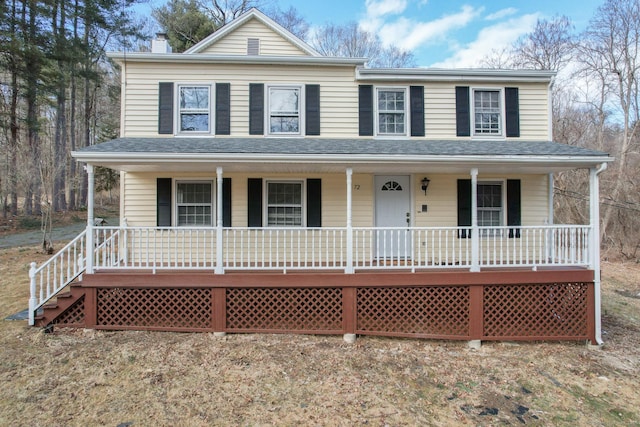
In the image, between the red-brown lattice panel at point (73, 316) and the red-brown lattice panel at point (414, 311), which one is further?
the red-brown lattice panel at point (414, 311)

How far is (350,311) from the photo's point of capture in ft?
20.2

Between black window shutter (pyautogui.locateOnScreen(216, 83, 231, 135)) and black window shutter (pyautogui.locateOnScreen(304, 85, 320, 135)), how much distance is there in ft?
6.19

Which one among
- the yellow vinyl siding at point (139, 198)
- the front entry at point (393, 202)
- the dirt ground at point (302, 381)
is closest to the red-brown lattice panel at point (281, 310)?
the dirt ground at point (302, 381)

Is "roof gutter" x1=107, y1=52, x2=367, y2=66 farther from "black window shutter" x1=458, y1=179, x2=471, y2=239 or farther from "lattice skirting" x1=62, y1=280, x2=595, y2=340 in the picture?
"lattice skirting" x1=62, y1=280, x2=595, y2=340

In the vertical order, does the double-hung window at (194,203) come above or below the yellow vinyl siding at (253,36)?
below

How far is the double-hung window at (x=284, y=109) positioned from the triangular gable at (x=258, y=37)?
4.38 ft

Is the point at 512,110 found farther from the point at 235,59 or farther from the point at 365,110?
the point at 235,59

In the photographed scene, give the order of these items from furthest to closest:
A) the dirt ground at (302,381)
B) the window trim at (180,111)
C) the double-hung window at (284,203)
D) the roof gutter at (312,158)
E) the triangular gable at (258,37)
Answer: the triangular gable at (258,37) < the window trim at (180,111) < the double-hung window at (284,203) < the roof gutter at (312,158) < the dirt ground at (302,381)

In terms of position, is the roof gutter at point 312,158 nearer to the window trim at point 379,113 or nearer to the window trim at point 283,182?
the window trim at point 283,182

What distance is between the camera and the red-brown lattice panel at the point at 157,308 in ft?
20.2

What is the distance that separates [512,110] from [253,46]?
6.90 m

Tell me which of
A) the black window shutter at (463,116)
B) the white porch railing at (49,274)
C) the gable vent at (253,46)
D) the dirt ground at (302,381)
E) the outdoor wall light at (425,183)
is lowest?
the dirt ground at (302,381)

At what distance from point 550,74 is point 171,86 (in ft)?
30.7

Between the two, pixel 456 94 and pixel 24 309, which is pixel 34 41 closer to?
pixel 24 309
